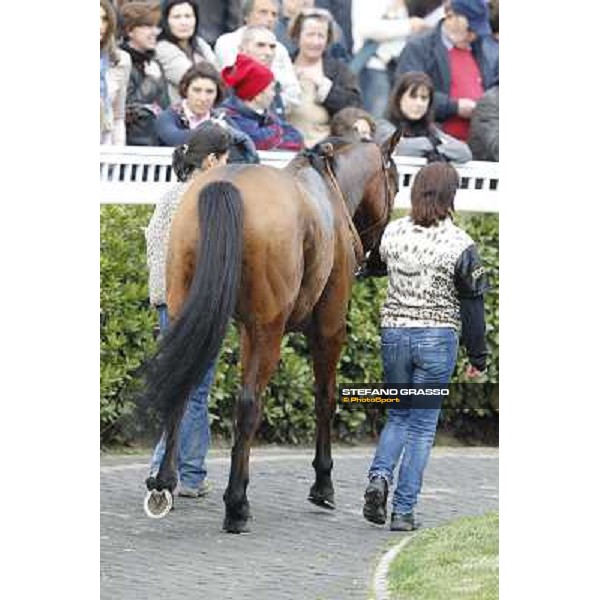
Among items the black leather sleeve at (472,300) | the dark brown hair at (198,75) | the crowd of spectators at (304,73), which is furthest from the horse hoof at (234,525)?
the dark brown hair at (198,75)

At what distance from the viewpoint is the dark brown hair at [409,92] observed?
11.8m

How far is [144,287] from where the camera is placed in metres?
11.3

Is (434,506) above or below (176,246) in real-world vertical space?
below

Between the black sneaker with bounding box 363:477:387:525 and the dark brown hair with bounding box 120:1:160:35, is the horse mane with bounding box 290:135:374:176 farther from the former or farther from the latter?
the black sneaker with bounding box 363:477:387:525

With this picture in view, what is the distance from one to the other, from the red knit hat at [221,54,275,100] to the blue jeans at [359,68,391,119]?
1.04m

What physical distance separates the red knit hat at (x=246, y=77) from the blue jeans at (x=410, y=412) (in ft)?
4.70

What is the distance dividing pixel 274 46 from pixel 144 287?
4.51 feet

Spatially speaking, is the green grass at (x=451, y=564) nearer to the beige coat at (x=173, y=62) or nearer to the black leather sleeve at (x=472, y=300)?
the black leather sleeve at (x=472, y=300)

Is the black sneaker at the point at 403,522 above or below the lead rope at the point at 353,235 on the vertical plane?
below
